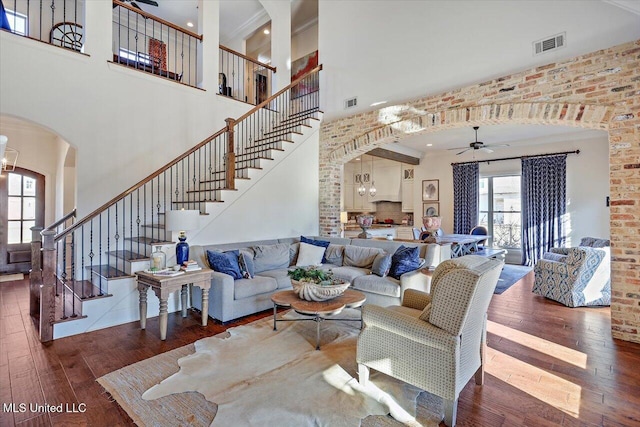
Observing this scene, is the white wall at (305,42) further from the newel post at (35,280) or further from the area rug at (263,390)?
the area rug at (263,390)

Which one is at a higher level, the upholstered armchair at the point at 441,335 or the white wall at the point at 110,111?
the white wall at the point at 110,111

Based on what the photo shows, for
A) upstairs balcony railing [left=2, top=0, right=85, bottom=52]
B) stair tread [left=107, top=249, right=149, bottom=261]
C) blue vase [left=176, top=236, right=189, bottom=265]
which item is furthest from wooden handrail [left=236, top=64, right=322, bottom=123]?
upstairs balcony railing [left=2, top=0, right=85, bottom=52]

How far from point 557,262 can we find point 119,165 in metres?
6.81

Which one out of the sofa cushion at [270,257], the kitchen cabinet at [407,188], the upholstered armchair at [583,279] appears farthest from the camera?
the kitchen cabinet at [407,188]

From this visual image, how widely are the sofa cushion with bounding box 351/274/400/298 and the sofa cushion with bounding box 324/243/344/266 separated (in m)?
0.78

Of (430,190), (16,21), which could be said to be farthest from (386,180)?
(16,21)

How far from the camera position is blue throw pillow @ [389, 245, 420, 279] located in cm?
410

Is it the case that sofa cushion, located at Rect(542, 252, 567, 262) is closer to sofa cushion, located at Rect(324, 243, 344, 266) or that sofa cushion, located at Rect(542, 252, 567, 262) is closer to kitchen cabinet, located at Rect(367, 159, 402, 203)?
sofa cushion, located at Rect(324, 243, 344, 266)

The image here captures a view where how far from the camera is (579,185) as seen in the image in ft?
22.7

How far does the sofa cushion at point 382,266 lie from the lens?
4.20m

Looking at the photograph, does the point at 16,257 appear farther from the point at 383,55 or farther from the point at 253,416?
the point at 383,55

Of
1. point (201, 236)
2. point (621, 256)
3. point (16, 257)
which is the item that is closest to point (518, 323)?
point (621, 256)

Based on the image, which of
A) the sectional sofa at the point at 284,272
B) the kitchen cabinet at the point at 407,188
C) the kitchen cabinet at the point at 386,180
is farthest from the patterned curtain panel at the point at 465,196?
the sectional sofa at the point at 284,272

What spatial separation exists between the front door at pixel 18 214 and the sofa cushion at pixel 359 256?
6542 mm
